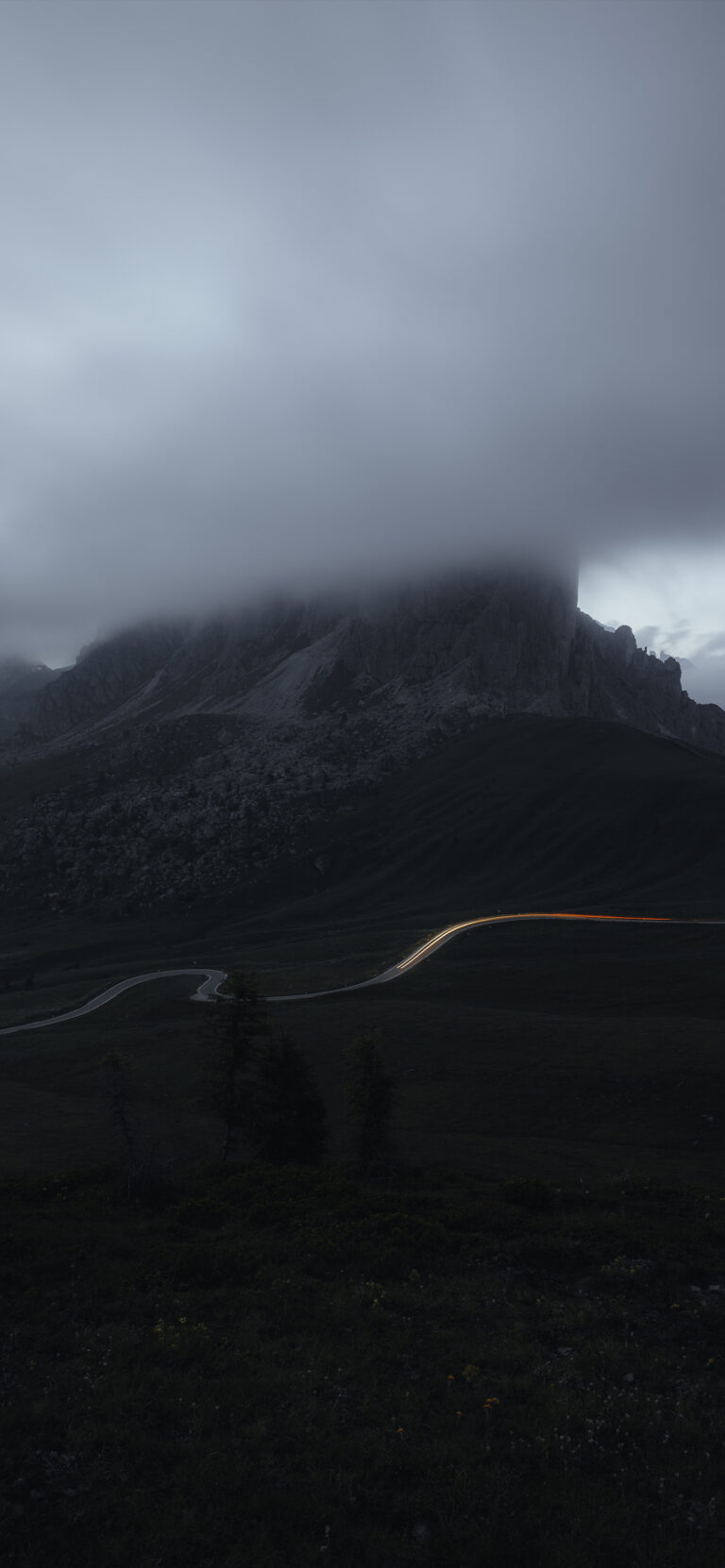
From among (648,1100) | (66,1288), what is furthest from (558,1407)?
(648,1100)

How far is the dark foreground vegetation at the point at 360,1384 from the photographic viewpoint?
455 inches

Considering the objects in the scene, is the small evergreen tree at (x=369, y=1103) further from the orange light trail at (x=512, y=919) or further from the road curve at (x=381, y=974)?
the orange light trail at (x=512, y=919)

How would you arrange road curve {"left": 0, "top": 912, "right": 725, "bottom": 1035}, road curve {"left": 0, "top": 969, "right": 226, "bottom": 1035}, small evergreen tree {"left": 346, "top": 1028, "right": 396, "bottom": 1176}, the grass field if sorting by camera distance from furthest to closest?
road curve {"left": 0, "top": 969, "right": 226, "bottom": 1035} < road curve {"left": 0, "top": 912, "right": 725, "bottom": 1035} < small evergreen tree {"left": 346, "top": 1028, "right": 396, "bottom": 1176} < the grass field

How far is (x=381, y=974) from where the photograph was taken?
305 feet

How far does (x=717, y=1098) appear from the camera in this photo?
45906 mm

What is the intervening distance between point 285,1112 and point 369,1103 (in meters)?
6.30

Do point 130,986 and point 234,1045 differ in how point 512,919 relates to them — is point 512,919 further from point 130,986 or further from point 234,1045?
point 234,1045

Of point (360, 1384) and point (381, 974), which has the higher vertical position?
point (360, 1384)

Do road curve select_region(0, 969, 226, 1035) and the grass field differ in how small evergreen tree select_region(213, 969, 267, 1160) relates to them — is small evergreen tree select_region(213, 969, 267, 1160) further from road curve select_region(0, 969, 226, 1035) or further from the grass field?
road curve select_region(0, 969, 226, 1035)

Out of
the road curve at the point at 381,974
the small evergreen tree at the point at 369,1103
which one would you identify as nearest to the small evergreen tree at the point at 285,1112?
the small evergreen tree at the point at 369,1103

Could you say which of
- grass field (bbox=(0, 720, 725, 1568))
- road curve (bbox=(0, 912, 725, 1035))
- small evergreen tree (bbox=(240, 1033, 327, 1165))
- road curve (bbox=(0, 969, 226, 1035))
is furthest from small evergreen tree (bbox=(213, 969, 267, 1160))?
road curve (bbox=(0, 912, 725, 1035))

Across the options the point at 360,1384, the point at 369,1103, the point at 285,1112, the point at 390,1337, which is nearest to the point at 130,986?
the point at 285,1112

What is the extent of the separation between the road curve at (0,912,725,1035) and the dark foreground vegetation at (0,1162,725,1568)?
2470 inches

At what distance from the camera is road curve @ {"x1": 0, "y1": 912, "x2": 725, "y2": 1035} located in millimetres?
87250
